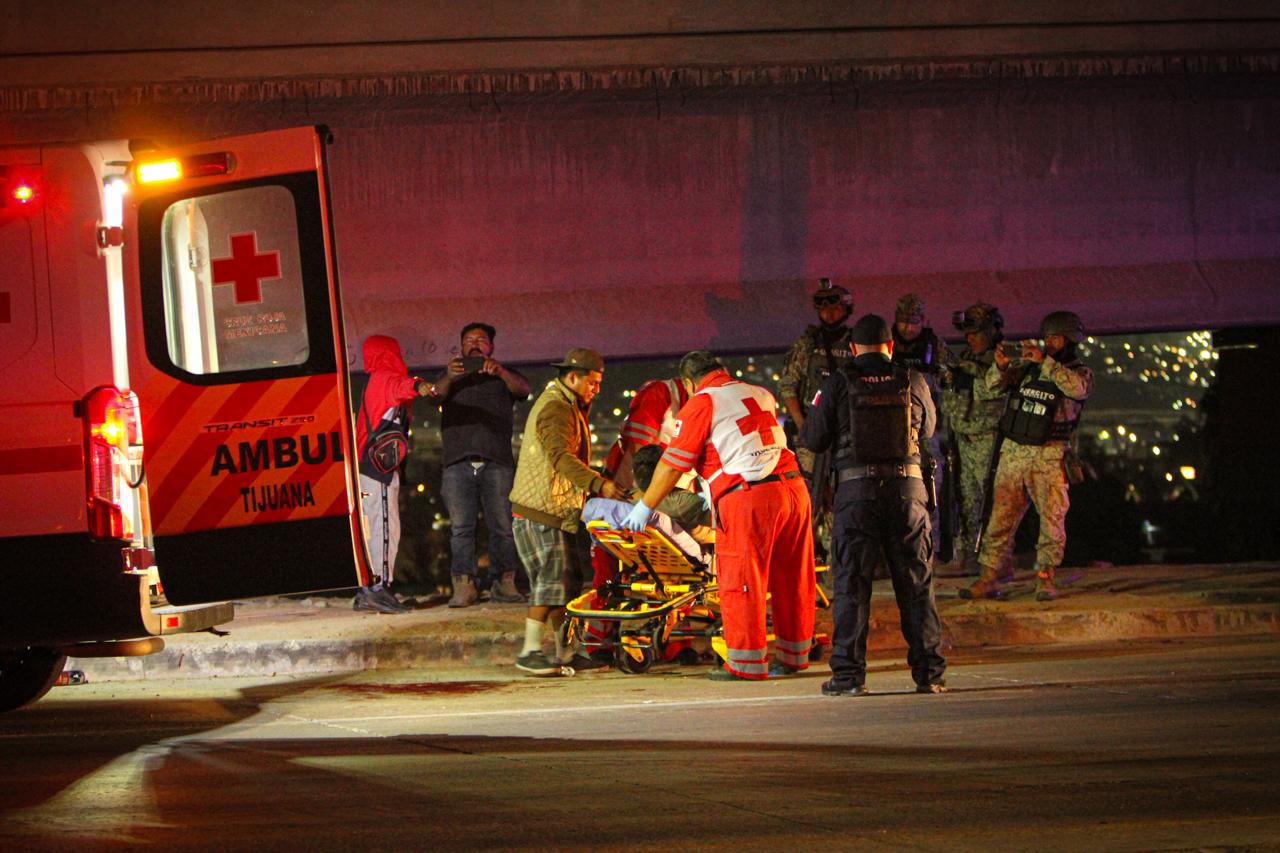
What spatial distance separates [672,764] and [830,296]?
5.62 metres

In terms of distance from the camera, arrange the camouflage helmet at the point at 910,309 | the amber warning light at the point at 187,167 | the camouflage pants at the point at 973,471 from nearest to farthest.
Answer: the amber warning light at the point at 187,167 < the camouflage helmet at the point at 910,309 < the camouflage pants at the point at 973,471

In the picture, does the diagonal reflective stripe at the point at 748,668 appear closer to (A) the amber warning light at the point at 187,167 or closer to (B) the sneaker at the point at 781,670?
(B) the sneaker at the point at 781,670

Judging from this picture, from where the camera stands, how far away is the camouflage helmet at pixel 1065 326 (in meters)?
12.0

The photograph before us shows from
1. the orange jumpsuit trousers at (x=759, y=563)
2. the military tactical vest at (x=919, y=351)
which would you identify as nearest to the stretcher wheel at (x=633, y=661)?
the orange jumpsuit trousers at (x=759, y=563)

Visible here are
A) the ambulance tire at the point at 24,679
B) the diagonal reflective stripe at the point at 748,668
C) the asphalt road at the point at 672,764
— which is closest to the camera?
the asphalt road at the point at 672,764

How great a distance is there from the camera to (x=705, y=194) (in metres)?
12.9

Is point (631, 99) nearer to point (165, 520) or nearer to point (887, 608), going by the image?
point (887, 608)

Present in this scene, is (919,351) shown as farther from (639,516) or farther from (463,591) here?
(463,591)

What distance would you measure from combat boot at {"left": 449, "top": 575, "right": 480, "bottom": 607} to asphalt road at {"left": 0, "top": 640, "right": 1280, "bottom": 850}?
2320 millimetres

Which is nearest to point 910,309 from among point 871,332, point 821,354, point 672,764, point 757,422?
point 821,354

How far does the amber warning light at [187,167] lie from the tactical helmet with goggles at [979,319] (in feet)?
21.6

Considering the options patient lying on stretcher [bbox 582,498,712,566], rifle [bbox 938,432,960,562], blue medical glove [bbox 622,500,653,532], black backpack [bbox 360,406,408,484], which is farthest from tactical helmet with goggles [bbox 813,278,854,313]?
black backpack [bbox 360,406,408,484]

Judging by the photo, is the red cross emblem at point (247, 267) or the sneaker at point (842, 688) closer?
the red cross emblem at point (247, 267)

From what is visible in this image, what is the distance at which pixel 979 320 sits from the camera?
40.9 ft
